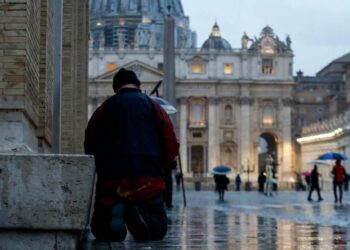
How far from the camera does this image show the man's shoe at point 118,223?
569 cm

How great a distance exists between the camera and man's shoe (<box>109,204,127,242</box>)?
5.69 metres

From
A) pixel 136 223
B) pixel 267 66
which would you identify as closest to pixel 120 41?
pixel 267 66

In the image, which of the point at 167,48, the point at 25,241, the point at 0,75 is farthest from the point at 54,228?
the point at 167,48

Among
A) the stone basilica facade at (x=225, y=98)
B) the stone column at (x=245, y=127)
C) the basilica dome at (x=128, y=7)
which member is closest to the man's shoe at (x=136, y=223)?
the stone basilica facade at (x=225, y=98)

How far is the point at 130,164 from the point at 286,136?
93.3 m

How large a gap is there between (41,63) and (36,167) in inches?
93.8

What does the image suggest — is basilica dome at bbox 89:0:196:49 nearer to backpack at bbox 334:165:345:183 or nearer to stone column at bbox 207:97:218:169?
stone column at bbox 207:97:218:169

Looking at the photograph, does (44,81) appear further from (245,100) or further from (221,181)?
(245,100)

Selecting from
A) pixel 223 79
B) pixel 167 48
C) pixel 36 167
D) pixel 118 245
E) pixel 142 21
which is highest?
pixel 142 21

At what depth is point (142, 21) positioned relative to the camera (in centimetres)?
11125

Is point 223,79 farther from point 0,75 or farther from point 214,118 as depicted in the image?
point 0,75

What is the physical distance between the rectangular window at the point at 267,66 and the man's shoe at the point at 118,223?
3730 inches

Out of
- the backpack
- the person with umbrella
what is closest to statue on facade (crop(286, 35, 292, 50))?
the person with umbrella

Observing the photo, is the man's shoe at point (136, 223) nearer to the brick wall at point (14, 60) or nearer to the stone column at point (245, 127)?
the brick wall at point (14, 60)
